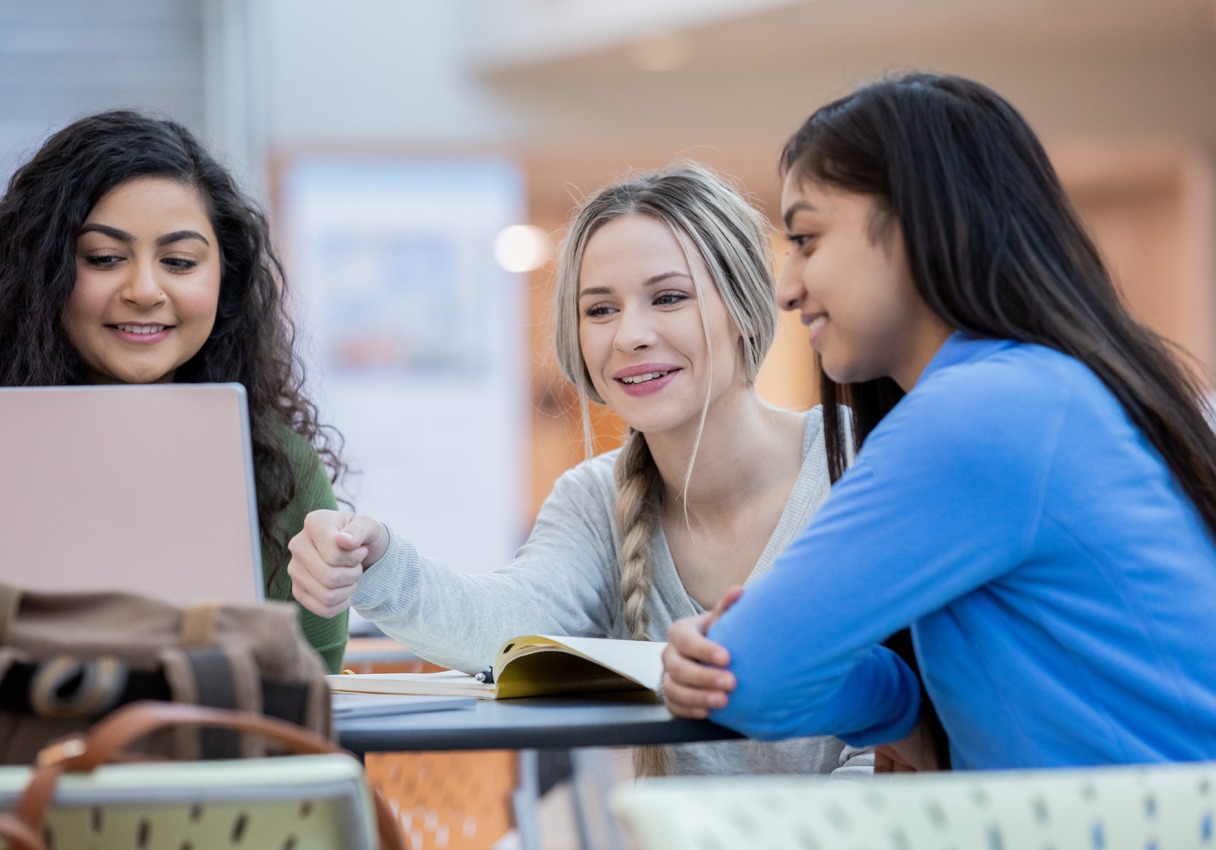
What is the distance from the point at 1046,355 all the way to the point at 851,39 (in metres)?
5.87

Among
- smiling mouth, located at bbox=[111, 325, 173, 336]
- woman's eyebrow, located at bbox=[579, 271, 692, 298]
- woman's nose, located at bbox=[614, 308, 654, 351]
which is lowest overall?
woman's nose, located at bbox=[614, 308, 654, 351]

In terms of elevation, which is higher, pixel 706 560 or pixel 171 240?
pixel 171 240

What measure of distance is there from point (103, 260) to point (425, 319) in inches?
201

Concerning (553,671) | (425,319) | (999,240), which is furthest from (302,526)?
(425,319)

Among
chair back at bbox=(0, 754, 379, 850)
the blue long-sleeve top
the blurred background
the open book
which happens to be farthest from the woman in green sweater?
the blurred background

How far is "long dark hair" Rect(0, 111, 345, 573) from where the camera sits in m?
1.81

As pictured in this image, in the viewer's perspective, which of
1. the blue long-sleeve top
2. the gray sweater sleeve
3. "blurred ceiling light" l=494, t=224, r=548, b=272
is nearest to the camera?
the blue long-sleeve top

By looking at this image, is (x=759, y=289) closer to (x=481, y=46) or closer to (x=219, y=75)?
(x=219, y=75)

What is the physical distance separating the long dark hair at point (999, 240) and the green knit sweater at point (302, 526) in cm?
101

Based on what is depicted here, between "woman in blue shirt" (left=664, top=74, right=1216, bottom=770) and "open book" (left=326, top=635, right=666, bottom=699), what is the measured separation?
0.11m

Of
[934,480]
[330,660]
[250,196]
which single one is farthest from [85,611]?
[250,196]

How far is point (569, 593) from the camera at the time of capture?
1.71 metres

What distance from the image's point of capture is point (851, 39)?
6.64 meters

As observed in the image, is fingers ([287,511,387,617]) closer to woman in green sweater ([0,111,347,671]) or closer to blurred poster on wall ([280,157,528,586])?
woman in green sweater ([0,111,347,671])
